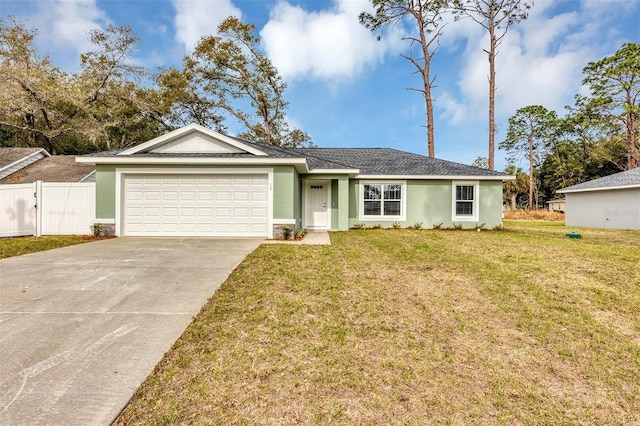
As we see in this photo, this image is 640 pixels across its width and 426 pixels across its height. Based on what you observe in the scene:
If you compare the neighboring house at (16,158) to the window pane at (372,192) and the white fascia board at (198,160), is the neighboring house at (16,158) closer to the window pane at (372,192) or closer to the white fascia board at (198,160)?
the white fascia board at (198,160)

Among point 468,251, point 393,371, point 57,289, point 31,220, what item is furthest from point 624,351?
point 31,220

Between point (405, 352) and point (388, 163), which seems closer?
A: point (405, 352)

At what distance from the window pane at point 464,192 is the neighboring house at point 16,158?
22858 millimetres

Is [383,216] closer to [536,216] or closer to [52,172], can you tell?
[52,172]

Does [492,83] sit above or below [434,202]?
above

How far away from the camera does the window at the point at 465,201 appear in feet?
44.1

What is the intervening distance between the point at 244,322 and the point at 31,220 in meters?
11.4

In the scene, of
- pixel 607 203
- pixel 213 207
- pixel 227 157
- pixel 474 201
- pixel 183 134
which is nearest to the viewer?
pixel 227 157

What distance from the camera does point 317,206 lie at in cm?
1310

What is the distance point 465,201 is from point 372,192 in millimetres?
4253

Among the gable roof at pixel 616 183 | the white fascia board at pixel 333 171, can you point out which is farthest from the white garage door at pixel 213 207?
the gable roof at pixel 616 183

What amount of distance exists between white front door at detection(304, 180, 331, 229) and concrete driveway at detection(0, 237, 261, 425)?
6.73 meters

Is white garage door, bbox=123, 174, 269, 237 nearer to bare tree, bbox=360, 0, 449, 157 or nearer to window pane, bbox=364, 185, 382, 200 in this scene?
window pane, bbox=364, 185, 382, 200

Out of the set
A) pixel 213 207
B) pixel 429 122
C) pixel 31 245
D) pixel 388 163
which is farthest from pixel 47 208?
pixel 429 122
